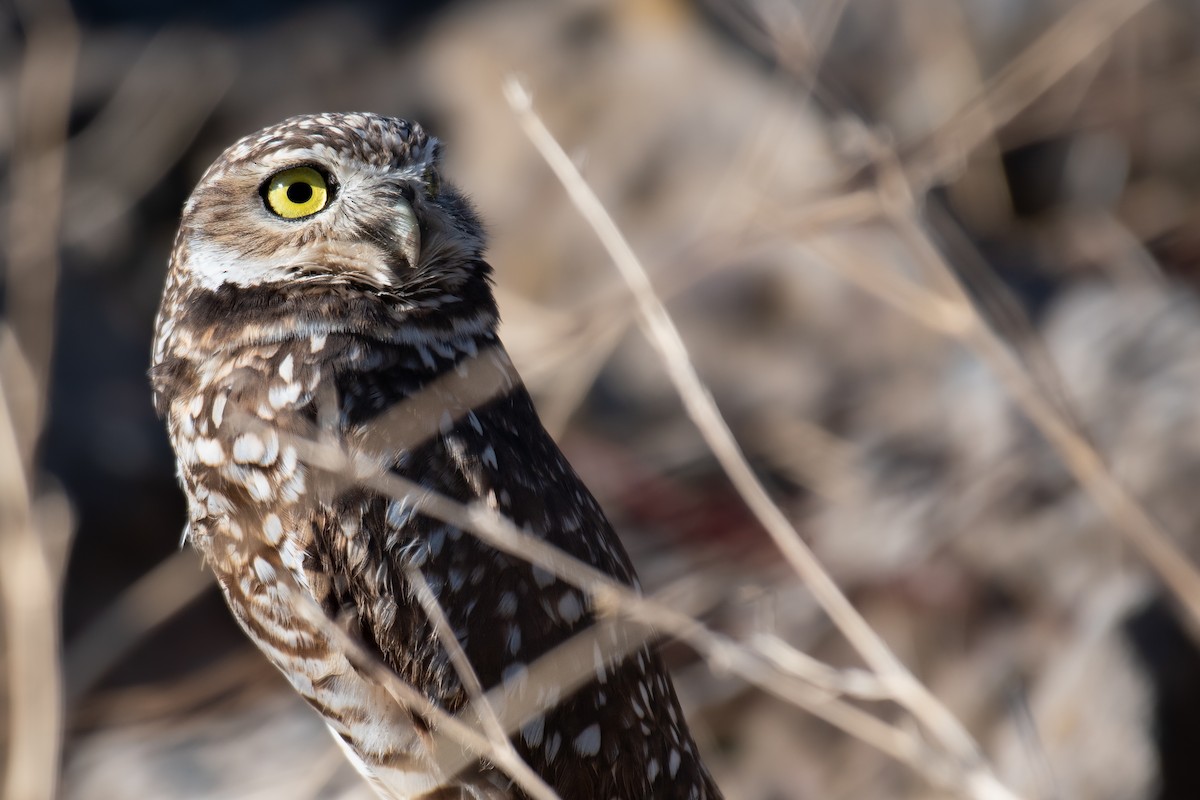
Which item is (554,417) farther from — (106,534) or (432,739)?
(106,534)

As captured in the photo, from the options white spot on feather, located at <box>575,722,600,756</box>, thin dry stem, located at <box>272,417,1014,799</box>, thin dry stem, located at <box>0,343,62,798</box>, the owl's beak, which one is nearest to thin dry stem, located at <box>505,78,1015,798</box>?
thin dry stem, located at <box>272,417,1014,799</box>

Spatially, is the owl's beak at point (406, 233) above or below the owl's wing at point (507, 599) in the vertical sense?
above

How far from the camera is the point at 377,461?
2.43 metres

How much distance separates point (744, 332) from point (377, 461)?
18.2 feet

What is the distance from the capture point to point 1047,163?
8.27 m

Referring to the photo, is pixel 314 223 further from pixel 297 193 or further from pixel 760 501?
pixel 760 501

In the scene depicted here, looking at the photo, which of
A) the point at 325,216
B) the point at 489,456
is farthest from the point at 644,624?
the point at 325,216

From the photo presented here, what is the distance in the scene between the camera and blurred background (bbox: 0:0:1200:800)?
4023 millimetres

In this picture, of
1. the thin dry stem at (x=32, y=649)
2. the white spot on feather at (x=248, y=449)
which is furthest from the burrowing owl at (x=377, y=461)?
the thin dry stem at (x=32, y=649)

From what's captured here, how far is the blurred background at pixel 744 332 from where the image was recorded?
4.02 m

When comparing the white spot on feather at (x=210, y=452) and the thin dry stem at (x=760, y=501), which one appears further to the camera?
the white spot on feather at (x=210, y=452)

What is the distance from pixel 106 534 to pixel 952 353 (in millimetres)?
4541

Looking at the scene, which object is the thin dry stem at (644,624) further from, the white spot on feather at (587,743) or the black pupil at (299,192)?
the black pupil at (299,192)

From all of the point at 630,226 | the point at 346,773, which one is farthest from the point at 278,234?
the point at 630,226
